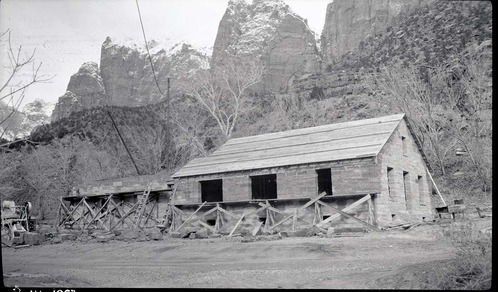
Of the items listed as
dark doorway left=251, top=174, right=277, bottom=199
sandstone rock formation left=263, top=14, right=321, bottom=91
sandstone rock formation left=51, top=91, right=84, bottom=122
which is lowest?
dark doorway left=251, top=174, right=277, bottom=199

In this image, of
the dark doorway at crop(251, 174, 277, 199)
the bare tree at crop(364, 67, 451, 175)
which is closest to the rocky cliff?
the bare tree at crop(364, 67, 451, 175)

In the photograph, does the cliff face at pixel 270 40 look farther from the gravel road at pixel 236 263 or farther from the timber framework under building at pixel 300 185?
the gravel road at pixel 236 263

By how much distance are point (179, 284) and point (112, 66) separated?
41120mm

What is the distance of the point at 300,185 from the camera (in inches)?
787

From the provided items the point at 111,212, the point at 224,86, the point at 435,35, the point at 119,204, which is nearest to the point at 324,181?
the point at 119,204

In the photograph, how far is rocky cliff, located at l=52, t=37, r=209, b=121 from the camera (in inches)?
1785

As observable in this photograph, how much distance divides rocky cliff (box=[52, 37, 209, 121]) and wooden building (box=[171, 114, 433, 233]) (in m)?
22.6

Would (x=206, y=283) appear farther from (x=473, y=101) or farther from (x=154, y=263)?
(x=473, y=101)

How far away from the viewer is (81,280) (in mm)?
11664

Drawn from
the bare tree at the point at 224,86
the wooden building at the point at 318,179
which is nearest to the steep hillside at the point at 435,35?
the wooden building at the point at 318,179

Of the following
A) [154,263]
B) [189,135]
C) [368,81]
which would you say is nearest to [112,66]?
[189,135]

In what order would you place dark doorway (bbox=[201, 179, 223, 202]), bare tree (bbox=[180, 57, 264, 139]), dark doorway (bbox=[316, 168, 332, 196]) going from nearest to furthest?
dark doorway (bbox=[316, 168, 332, 196]) < dark doorway (bbox=[201, 179, 223, 202]) < bare tree (bbox=[180, 57, 264, 139])

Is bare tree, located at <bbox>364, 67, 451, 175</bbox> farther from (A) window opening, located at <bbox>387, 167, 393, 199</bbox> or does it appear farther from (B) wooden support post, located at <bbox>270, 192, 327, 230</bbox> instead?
(B) wooden support post, located at <bbox>270, 192, 327, 230</bbox>

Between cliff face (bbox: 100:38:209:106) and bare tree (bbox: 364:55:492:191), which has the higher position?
cliff face (bbox: 100:38:209:106)
